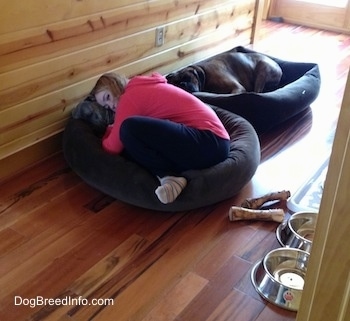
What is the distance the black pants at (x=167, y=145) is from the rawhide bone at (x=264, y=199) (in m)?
0.26

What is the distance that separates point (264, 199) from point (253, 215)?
16cm

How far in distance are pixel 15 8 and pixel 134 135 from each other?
2.63 ft

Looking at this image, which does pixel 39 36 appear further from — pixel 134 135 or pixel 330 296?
pixel 330 296

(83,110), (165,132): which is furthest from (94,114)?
(165,132)

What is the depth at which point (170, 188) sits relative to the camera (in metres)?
2.23

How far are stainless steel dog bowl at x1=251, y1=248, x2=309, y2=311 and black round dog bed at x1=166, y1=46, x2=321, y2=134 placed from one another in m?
1.16

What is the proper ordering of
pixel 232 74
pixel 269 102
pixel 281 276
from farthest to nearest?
pixel 232 74
pixel 269 102
pixel 281 276

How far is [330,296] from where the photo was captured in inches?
43.0

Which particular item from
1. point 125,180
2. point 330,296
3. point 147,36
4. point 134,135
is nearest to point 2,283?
point 125,180

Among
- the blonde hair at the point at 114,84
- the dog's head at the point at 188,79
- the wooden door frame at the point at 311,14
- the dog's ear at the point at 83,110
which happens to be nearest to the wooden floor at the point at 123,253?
the dog's ear at the point at 83,110

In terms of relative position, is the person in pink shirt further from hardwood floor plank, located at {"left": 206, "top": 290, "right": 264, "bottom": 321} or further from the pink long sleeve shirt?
hardwood floor plank, located at {"left": 206, "top": 290, "right": 264, "bottom": 321}

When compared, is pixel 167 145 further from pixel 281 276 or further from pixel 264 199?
pixel 281 276

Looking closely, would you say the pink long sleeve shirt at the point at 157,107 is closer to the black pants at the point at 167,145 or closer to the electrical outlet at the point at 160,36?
the black pants at the point at 167,145

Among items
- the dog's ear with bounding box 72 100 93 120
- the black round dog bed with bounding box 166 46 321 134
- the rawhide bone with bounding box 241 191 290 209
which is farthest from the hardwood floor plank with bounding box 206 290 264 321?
the black round dog bed with bounding box 166 46 321 134
